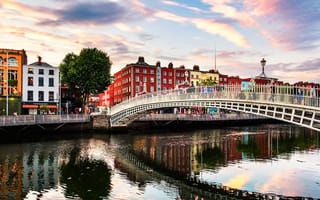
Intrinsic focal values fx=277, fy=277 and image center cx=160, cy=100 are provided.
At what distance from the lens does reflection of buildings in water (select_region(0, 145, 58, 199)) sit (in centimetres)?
1510

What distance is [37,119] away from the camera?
36.9 meters

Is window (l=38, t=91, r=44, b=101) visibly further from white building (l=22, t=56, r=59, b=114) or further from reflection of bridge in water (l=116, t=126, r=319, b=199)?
reflection of bridge in water (l=116, t=126, r=319, b=199)

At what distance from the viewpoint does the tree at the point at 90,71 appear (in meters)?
50.0

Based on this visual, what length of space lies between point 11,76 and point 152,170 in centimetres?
3836

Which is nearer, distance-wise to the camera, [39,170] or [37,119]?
[39,170]

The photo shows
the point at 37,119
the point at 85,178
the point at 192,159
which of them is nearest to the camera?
the point at 85,178

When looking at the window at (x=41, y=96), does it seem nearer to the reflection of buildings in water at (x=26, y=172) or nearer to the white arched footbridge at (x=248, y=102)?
the white arched footbridge at (x=248, y=102)

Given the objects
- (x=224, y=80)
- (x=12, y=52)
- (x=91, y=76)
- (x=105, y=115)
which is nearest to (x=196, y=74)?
(x=224, y=80)

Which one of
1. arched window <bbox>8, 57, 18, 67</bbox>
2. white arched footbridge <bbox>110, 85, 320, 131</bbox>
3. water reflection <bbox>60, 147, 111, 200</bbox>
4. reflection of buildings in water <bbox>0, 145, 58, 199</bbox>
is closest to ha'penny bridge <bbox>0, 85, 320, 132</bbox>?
white arched footbridge <bbox>110, 85, 320, 131</bbox>

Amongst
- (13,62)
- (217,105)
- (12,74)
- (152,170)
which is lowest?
(152,170)

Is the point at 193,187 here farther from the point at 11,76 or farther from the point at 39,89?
the point at 11,76

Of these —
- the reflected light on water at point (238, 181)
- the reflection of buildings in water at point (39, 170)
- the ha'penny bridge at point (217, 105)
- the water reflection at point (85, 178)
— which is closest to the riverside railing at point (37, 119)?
the ha'penny bridge at point (217, 105)

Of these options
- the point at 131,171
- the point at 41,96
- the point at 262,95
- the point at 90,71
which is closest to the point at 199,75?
the point at 90,71

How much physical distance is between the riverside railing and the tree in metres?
9.79
